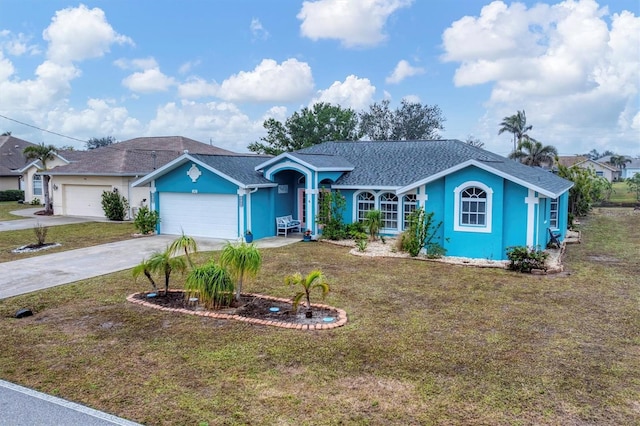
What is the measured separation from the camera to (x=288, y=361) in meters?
7.08

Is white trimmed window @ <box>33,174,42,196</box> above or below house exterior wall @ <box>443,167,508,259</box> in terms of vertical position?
above

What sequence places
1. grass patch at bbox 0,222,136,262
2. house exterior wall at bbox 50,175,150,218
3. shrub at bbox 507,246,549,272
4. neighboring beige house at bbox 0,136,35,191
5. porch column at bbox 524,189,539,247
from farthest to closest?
1. neighboring beige house at bbox 0,136,35,191
2. house exterior wall at bbox 50,175,150,218
3. grass patch at bbox 0,222,136,262
4. porch column at bbox 524,189,539,247
5. shrub at bbox 507,246,549,272

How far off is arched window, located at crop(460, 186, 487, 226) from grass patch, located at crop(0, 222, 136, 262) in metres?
13.1

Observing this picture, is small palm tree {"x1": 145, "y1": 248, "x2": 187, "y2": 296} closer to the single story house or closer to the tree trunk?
the single story house

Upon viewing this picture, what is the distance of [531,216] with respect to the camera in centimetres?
1450

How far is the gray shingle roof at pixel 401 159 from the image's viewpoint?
19938mm

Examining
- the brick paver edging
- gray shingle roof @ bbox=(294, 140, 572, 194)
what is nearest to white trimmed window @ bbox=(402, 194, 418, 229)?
gray shingle roof @ bbox=(294, 140, 572, 194)

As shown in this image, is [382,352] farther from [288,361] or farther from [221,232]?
[221,232]

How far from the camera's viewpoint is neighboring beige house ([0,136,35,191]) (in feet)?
135

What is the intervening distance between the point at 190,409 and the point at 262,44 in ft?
76.6

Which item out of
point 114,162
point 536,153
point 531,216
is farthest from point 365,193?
point 536,153

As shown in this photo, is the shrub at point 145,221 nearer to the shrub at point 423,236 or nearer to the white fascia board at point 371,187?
the white fascia board at point 371,187

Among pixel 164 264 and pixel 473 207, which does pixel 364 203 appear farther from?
pixel 164 264

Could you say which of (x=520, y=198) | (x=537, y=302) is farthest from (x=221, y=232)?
(x=537, y=302)
